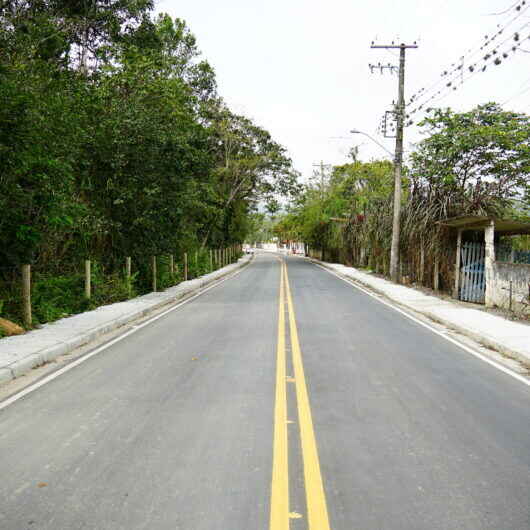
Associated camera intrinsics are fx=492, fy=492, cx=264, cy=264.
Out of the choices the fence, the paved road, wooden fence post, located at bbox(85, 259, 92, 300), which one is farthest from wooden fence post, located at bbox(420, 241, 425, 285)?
wooden fence post, located at bbox(85, 259, 92, 300)

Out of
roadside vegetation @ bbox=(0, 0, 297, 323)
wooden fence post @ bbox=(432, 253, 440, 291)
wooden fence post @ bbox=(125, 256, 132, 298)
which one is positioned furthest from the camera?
wooden fence post @ bbox=(432, 253, 440, 291)

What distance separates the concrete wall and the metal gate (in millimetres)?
1975

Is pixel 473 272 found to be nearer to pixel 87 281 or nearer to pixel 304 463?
pixel 87 281

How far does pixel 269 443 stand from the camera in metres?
4.52

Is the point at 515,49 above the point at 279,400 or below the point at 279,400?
above

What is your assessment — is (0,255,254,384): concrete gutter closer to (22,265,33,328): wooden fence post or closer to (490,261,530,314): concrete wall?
(22,265,33,328): wooden fence post

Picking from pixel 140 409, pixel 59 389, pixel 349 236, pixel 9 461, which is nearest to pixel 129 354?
pixel 59 389

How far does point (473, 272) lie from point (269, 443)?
46.8 feet

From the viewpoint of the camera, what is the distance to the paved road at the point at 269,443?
11.1ft

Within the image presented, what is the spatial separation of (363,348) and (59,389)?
507 cm

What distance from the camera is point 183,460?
164 inches

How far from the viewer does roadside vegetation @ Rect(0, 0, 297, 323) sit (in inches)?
388

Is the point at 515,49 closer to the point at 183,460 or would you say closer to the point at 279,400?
the point at 279,400

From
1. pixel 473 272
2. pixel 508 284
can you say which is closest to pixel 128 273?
pixel 473 272
